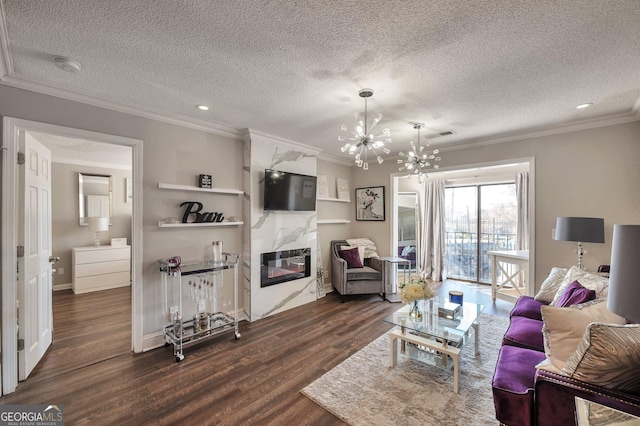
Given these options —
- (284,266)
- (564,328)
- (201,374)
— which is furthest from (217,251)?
(564,328)

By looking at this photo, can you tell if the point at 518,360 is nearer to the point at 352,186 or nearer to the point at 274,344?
the point at 274,344

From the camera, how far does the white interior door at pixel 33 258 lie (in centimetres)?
236

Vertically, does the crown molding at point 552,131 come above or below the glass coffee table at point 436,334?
above

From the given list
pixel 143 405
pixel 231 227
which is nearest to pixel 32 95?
pixel 231 227

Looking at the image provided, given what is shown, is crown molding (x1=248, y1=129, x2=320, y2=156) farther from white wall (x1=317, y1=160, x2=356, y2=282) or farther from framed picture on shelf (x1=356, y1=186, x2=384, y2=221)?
framed picture on shelf (x1=356, y1=186, x2=384, y2=221)

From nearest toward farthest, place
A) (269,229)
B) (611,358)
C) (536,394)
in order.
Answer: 1. (611,358)
2. (536,394)
3. (269,229)

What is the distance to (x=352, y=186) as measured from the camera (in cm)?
588

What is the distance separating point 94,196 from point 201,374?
503 cm

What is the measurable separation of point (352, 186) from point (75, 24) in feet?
15.8

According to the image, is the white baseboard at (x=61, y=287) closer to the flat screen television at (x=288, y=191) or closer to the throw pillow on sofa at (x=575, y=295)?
the flat screen television at (x=288, y=191)

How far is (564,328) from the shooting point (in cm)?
162

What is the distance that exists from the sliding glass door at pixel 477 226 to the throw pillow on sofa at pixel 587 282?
318cm

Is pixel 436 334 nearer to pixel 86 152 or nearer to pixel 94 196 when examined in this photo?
pixel 86 152

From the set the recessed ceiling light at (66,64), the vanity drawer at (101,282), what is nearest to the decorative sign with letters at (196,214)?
the recessed ceiling light at (66,64)
